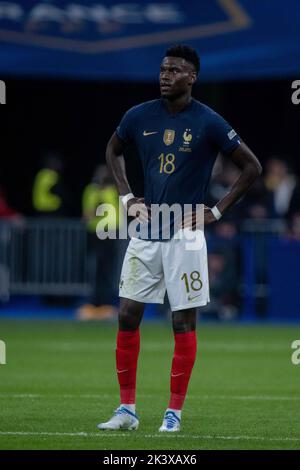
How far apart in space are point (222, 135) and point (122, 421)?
2.16 meters

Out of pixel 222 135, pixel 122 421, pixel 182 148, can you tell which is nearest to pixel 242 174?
pixel 222 135

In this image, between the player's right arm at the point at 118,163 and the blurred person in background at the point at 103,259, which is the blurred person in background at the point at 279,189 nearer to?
the blurred person in background at the point at 103,259

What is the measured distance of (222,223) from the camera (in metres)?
21.5

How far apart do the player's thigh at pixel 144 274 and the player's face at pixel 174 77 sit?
1093 millimetres

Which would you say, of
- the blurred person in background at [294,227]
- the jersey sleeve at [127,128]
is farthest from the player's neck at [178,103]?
the blurred person in background at [294,227]

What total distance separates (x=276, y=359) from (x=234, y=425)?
561 cm

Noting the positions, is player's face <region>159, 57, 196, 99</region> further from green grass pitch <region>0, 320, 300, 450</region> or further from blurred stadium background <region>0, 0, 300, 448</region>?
blurred stadium background <region>0, 0, 300, 448</region>

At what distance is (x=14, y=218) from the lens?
2252 centimetres

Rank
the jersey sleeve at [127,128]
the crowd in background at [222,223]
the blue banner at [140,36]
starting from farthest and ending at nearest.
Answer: the crowd in background at [222,223] < the blue banner at [140,36] < the jersey sleeve at [127,128]

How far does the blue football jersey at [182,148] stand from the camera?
379 inches

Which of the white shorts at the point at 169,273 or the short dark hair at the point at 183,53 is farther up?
the short dark hair at the point at 183,53

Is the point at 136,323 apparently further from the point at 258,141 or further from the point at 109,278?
the point at 258,141

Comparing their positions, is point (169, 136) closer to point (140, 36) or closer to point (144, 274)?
point (144, 274)

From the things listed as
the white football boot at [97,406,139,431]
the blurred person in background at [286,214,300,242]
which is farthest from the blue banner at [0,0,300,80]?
the white football boot at [97,406,139,431]
